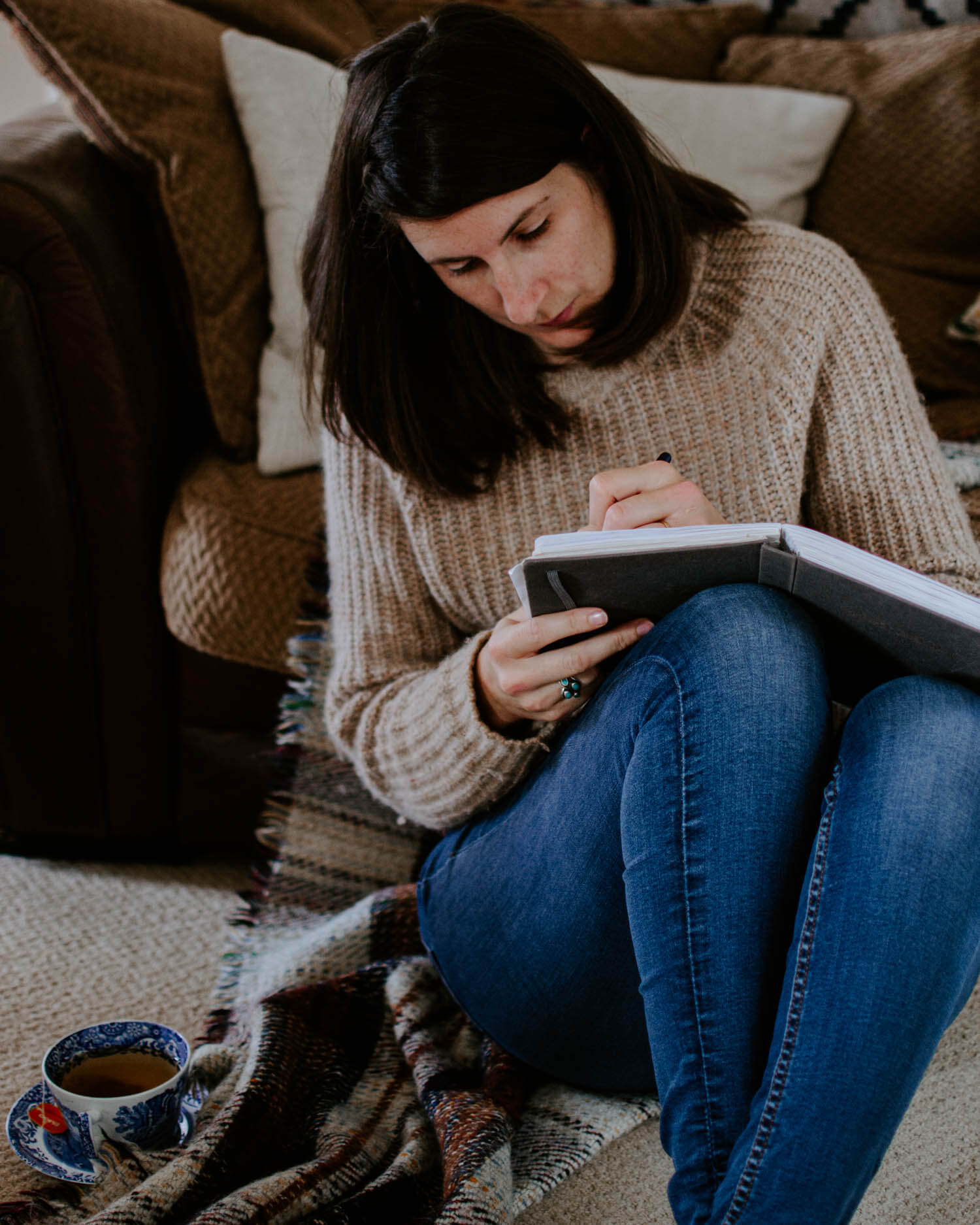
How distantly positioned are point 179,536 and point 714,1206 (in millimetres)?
828

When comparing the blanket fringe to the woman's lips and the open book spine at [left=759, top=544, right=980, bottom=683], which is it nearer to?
the woman's lips

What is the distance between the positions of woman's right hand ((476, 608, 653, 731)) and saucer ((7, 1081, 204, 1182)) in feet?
1.34

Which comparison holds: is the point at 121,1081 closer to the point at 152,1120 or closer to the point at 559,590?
the point at 152,1120

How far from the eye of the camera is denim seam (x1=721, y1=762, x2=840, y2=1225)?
542mm

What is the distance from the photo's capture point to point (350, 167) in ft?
2.69

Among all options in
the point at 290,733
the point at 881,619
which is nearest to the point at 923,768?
the point at 881,619

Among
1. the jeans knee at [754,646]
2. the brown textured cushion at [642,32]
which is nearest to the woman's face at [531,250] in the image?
the jeans knee at [754,646]

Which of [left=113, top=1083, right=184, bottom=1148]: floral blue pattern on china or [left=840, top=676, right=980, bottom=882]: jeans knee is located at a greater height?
[left=840, top=676, right=980, bottom=882]: jeans knee

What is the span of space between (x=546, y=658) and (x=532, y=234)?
0.32 m

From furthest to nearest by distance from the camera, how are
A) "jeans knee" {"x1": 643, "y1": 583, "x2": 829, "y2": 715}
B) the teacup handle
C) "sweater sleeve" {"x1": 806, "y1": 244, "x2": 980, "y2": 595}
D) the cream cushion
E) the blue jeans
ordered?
the cream cushion → "sweater sleeve" {"x1": 806, "y1": 244, "x2": 980, "y2": 595} → the teacup handle → "jeans knee" {"x1": 643, "y1": 583, "x2": 829, "y2": 715} → the blue jeans

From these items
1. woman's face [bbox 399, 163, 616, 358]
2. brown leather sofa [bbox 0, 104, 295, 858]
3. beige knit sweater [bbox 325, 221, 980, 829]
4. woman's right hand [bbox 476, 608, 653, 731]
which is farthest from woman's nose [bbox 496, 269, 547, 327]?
brown leather sofa [bbox 0, 104, 295, 858]

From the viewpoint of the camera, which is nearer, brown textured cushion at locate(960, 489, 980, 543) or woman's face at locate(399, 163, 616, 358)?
woman's face at locate(399, 163, 616, 358)

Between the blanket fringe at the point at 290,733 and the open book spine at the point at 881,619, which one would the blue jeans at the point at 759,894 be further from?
the blanket fringe at the point at 290,733

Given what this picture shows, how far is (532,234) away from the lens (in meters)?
0.80
